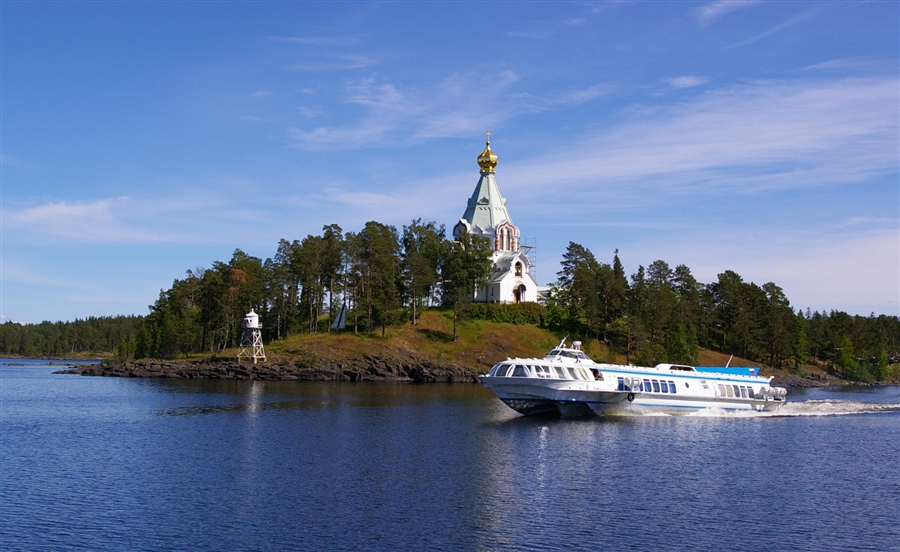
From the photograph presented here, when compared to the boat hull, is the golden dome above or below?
above

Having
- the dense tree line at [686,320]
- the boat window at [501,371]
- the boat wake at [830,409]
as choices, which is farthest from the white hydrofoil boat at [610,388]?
the dense tree line at [686,320]

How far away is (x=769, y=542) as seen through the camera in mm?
32219

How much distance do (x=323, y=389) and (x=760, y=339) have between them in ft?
286

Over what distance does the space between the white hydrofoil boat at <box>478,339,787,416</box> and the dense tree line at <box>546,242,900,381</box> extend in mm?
39801

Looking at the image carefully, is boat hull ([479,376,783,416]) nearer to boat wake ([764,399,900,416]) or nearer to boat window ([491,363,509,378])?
boat window ([491,363,509,378])

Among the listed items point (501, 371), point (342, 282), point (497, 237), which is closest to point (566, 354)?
point (501, 371)

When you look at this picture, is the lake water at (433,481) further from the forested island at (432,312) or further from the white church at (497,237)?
the white church at (497,237)

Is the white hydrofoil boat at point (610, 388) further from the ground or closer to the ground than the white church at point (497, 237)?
closer to the ground

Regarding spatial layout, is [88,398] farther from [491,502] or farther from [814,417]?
[814,417]

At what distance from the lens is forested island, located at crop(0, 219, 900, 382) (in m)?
122

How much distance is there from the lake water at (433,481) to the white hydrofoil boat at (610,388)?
2.26m

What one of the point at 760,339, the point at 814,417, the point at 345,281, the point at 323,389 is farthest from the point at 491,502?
the point at 760,339

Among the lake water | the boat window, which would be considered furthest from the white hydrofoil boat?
the lake water

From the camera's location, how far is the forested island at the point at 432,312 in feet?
401
